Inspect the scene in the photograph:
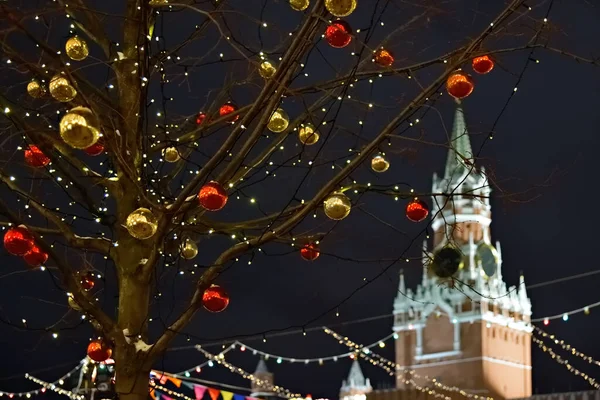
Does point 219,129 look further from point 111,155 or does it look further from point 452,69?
point 452,69

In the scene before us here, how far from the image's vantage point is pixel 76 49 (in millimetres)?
5293

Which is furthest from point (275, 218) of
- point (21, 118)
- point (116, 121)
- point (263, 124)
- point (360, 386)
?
point (360, 386)

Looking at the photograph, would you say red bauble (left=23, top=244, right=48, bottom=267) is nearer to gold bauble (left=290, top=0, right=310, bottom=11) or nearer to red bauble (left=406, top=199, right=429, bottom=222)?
gold bauble (left=290, top=0, right=310, bottom=11)

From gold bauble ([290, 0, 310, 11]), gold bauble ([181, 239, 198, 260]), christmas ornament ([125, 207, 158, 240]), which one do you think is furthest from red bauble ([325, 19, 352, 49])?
gold bauble ([181, 239, 198, 260])

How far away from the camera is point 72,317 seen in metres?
5.81

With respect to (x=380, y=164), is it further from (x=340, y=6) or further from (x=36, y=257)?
(x=36, y=257)

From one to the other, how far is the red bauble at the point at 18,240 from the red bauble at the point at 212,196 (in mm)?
906

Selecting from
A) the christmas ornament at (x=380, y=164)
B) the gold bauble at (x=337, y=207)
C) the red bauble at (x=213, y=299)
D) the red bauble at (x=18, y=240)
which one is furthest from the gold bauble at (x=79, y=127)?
the christmas ornament at (x=380, y=164)

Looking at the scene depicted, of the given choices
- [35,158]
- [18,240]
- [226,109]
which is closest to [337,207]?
[226,109]

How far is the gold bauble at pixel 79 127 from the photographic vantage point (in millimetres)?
4234

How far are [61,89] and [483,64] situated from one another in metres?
2.03

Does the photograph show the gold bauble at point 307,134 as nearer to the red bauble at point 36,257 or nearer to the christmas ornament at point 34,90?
the christmas ornament at point 34,90

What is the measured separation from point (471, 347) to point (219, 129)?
46.4 m

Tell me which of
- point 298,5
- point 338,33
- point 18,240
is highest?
point 298,5
